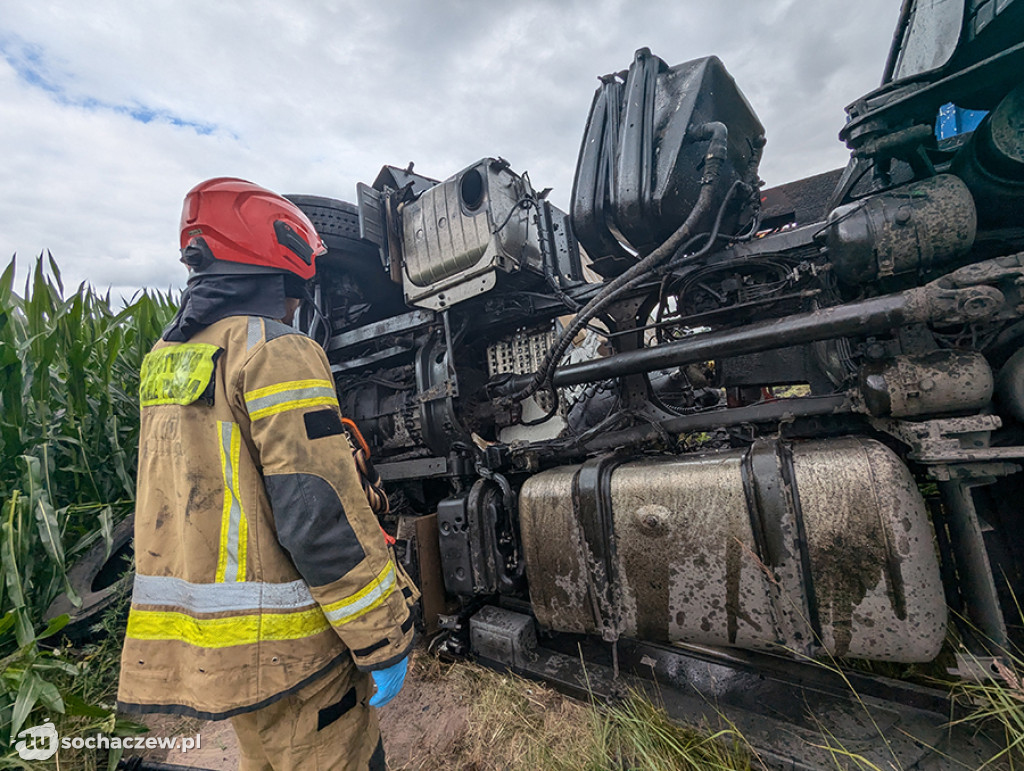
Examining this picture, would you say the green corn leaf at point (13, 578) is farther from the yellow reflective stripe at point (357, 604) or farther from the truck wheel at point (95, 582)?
the yellow reflective stripe at point (357, 604)

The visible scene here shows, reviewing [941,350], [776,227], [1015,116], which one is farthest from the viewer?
[776,227]

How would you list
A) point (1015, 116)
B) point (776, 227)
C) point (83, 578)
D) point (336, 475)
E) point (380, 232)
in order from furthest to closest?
point (380, 232) < point (776, 227) < point (83, 578) < point (1015, 116) < point (336, 475)

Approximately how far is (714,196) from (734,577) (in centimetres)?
177

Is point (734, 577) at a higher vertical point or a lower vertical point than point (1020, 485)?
lower

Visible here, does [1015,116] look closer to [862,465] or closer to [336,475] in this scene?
[862,465]

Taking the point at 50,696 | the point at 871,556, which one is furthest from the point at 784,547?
the point at 50,696

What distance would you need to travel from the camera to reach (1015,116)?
5.24 feet

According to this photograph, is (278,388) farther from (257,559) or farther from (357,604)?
(357,604)

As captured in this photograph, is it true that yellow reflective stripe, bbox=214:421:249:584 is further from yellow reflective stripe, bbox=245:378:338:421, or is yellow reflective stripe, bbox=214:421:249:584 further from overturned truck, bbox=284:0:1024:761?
overturned truck, bbox=284:0:1024:761

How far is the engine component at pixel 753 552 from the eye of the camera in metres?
1.59

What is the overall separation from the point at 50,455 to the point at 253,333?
9.83 ft

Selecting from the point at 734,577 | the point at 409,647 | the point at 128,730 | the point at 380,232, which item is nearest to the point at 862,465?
the point at 734,577

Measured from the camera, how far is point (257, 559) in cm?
131

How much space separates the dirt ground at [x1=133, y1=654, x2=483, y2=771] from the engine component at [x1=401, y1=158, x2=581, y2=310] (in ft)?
7.46
